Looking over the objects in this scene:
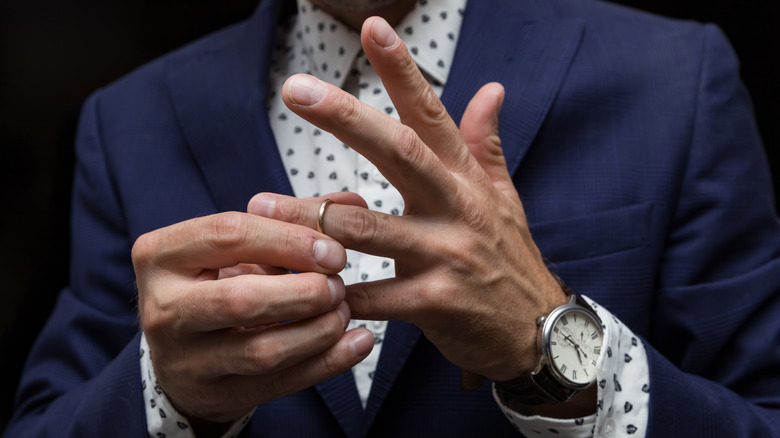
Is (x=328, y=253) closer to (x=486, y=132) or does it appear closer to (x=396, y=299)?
(x=396, y=299)

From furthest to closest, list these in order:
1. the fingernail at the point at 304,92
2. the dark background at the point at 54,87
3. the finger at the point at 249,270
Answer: the dark background at the point at 54,87, the finger at the point at 249,270, the fingernail at the point at 304,92

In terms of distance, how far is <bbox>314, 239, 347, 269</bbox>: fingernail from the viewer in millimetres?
552

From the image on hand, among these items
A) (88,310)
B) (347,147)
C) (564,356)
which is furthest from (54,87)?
(564,356)

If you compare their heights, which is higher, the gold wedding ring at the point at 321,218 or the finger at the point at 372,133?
the finger at the point at 372,133

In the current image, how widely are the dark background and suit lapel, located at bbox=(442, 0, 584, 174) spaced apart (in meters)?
0.59

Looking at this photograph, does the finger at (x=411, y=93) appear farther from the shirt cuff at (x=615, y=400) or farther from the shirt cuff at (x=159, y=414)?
the shirt cuff at (x=159, y=414)

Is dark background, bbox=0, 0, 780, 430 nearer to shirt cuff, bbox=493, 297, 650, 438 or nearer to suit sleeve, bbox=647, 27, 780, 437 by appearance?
suit sleeve, bbox=647, 27, 780, 437

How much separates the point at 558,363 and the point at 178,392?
0.37m

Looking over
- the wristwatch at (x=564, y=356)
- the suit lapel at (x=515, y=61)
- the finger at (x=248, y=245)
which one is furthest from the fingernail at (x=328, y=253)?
the suit lapel at (x=515, y=61)

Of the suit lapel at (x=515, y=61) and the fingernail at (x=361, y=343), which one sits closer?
the fingernail at (x=361, y=343)

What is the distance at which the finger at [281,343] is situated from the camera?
576 millimetres

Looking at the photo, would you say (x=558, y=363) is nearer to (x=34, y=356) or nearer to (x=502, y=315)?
(x=502, y=315)

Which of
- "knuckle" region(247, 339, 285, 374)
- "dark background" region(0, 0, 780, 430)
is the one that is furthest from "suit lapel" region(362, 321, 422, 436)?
"dark background" region(0, 0, 780, 430)

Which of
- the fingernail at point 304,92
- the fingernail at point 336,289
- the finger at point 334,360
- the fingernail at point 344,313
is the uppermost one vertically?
the fingernail at point 304,92
